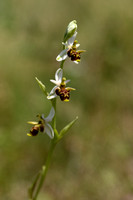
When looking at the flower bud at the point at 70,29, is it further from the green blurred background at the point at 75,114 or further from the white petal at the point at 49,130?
the green blurred background at the point at 75,114

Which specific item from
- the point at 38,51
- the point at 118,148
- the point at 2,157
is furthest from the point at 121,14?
the point at 2,157

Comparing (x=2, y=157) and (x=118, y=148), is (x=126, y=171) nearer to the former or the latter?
(x=118, y=148)

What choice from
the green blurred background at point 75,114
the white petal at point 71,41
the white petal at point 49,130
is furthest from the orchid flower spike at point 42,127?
the green blurred background at point 75,114

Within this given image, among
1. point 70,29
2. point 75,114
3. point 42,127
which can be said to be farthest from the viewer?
point 75,114

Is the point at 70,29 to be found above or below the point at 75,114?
above

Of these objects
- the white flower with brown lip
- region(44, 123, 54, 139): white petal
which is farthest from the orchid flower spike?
the white flower with brown lip

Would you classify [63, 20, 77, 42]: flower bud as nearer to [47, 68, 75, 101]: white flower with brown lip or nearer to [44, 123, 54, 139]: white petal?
[47, 68, 75, 101]: white flower with brown lip

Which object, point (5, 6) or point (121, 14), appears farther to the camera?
point (121, 14)

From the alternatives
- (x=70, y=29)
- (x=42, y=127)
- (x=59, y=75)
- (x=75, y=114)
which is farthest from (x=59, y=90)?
(x=75, y=114)

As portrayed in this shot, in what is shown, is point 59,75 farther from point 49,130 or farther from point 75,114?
point 75,114
